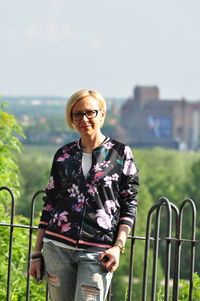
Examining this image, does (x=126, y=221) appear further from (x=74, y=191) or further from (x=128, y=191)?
(x=74, y=191)

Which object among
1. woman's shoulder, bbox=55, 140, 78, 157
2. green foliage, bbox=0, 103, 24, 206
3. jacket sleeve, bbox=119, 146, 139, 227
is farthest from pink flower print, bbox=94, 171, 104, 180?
green foliage, bbox=0, 103, 24, 206

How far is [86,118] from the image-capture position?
4.57m

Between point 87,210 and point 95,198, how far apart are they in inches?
2.5

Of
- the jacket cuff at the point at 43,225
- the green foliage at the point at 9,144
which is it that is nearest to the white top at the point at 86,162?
the jacket cuff at the point at 43,225

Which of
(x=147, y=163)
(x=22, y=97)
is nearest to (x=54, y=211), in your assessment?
(x=147, y=163)

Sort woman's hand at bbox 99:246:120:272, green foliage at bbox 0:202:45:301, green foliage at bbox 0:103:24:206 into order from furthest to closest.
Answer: green foliage at bbox 0:103:24:206, green foliage at bbox 0:202:45:301, woman's hand at bbox 99:246:120:272

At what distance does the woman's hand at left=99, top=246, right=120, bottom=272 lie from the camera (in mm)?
4406

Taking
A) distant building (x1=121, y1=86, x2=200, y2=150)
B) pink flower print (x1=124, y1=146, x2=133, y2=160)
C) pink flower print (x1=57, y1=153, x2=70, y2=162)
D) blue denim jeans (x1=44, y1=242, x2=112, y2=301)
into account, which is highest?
distant building (x1=121, y1=86, x2=200, y2=150)

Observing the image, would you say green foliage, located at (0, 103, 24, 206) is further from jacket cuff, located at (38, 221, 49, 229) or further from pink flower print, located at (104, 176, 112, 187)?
pink flower print, located at (104, 176, 112, 187)

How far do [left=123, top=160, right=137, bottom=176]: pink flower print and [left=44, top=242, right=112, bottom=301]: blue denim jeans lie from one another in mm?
391

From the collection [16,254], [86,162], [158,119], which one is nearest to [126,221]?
[86,162]

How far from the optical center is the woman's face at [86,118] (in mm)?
4570

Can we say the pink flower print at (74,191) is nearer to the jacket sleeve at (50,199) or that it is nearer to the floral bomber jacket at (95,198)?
the floral bomber jacket at (95,198)

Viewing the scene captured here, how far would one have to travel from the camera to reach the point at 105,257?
443 centimetres
